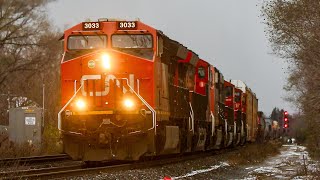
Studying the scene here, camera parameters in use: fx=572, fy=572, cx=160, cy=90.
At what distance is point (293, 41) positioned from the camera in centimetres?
3002

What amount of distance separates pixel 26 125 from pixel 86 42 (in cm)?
1338

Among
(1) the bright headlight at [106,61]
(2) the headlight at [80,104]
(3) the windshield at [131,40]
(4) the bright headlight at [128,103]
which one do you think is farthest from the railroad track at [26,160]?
(3) the windshield at [131,40]

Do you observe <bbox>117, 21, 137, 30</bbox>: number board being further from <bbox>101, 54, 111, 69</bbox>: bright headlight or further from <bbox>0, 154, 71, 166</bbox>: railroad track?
<bbox>0, 154, 71, 166</bbox>: railroad track

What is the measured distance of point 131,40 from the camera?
16.6 meters

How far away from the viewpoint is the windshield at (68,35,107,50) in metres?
16.5

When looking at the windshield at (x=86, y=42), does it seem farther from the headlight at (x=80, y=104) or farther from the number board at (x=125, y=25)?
the headlight at (x=80, y=104)

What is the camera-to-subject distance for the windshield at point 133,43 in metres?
16.5

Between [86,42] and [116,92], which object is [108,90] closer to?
[116,92]

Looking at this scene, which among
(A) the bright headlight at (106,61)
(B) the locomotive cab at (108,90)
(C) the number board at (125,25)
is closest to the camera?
(B) the locomotive cab at (108,90)

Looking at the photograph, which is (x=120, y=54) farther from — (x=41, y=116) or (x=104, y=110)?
(x=41, y=116)

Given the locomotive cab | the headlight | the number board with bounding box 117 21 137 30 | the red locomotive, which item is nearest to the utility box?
the red locomotive

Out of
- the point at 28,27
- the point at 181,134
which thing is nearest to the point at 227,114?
the point at 181,134

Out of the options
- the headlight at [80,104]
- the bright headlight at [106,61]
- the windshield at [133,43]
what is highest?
the windshield at [133,43]

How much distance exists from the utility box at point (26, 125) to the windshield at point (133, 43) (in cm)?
1311
